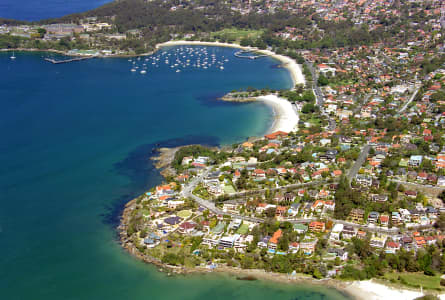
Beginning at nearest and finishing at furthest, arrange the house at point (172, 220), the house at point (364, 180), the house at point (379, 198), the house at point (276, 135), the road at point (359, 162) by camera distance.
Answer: the house at point (172, 220)
the house at point (379, 198)
the house at point (364, 180)
the road at point (359, 162)
the house at point (276, 135)

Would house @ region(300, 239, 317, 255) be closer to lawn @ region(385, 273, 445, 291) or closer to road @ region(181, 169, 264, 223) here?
road @ region(181, 169, 264, 223)

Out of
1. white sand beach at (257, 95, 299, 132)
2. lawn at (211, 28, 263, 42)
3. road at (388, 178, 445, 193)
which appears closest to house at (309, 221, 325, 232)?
road at (388, 178, 445, 193)

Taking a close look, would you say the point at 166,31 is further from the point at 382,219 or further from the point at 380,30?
the point at 382,219

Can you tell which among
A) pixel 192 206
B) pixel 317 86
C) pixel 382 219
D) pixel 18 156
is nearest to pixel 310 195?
pixel 382 219

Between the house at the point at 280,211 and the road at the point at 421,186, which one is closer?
the house at the point at 280,211

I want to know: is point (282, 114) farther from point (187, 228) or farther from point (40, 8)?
point (40, 8)

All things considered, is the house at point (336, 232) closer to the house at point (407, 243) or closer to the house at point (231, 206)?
the house at point (407, 243)

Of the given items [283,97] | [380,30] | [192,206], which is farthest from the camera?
[380,30]

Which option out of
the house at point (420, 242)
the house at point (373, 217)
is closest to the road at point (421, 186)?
the house at point (373, 217)
